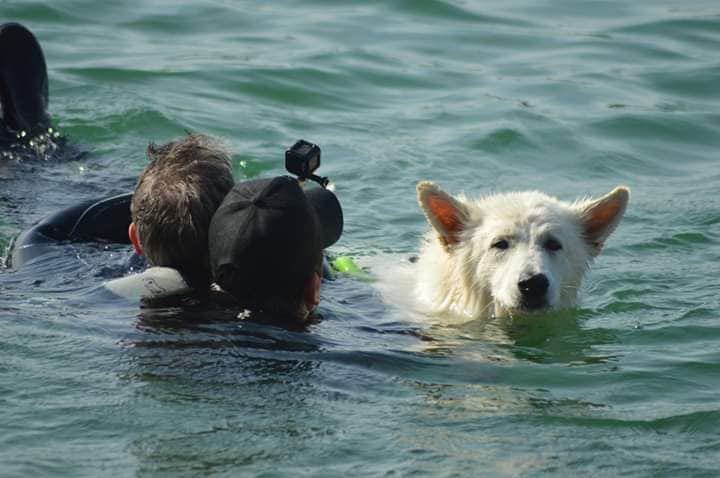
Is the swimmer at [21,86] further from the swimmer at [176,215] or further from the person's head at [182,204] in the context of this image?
the person's head at [182,204]

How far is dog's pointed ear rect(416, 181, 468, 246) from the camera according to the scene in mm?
7617

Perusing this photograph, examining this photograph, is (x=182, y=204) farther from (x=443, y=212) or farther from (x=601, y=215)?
(x=601, y=215)

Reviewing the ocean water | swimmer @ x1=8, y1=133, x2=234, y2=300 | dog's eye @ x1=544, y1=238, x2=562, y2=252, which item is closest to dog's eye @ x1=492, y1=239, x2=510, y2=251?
dog's eye @ x1=544, y1=238, x2=562, y2=252

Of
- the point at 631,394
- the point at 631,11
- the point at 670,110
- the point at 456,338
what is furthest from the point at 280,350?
the point at 631,11

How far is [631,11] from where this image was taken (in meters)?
17.2

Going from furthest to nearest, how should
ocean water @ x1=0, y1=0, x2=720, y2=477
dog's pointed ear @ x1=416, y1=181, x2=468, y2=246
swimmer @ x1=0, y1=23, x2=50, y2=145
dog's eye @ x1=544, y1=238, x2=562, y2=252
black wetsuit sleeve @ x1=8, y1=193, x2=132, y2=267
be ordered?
1. swimmer @ x1=0, y1=23, x2=50, y2=145
2. black wetsuit sleeve @ x1=8, y1=193, x2=132, y2=267
3. dog's pointed ear @ x1=416, y1=181, x2=468, y2=246
4. dog's eye @ x1=544, y1=238, x2=562, y2=252
5. ocean water @ x1=0, y1=0, x2=720, y2=477

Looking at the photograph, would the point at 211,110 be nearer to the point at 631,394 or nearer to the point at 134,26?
the point at 134,26

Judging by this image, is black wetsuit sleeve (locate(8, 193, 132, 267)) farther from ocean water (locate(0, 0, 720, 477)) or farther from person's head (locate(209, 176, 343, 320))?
person's head (locate(209, 176, 343, 320))

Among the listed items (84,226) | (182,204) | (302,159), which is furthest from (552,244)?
(84,226)

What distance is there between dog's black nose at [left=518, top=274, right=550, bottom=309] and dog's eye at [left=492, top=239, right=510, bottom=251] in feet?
1.12

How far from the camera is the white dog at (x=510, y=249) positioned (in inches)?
288

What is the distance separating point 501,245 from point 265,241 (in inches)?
74.9

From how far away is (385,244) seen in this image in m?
9.91

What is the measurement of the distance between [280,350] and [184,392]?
2.04 ft
